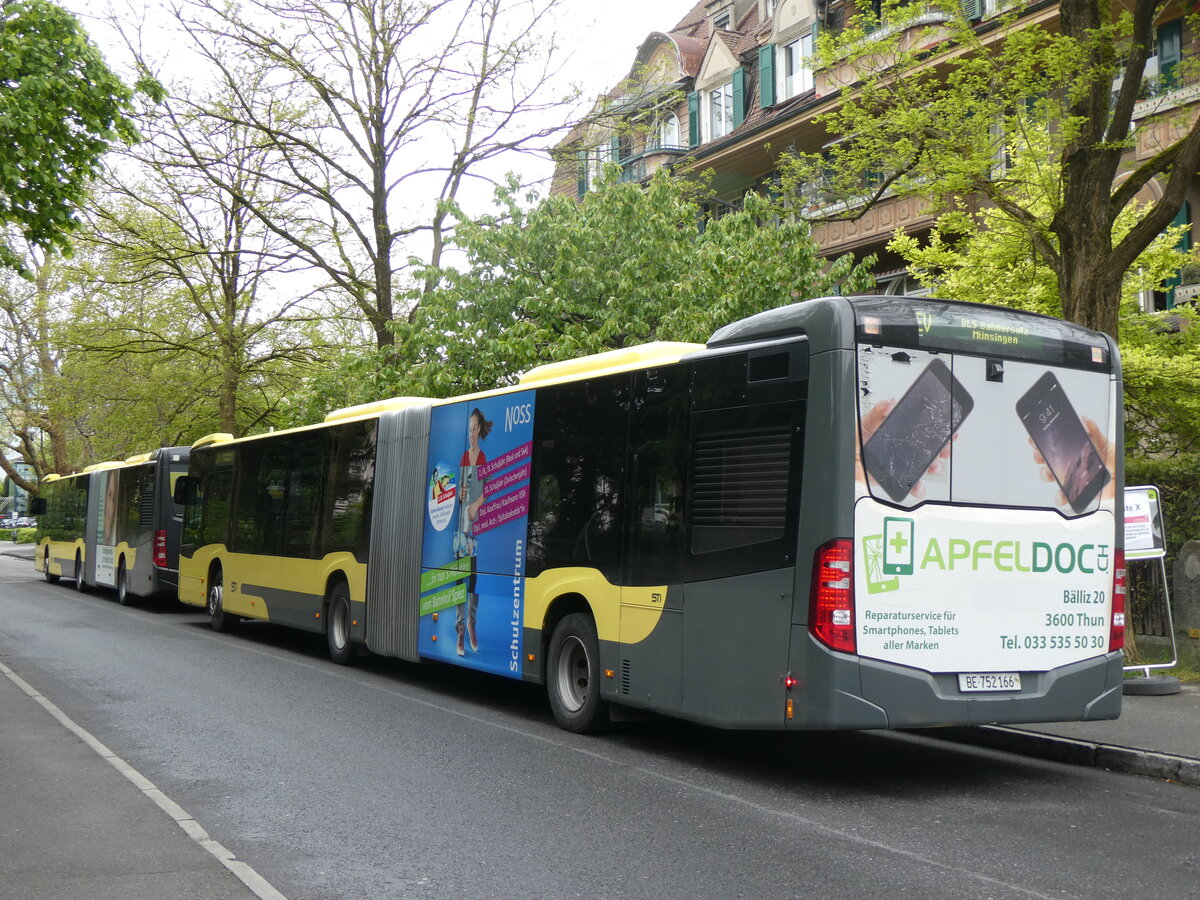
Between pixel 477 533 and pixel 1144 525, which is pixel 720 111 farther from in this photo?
pixel 477 533

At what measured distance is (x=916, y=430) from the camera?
8008mm

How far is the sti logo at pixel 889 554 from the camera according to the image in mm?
7770

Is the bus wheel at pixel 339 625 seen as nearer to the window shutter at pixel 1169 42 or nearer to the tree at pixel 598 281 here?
the tree at pixel 598 281

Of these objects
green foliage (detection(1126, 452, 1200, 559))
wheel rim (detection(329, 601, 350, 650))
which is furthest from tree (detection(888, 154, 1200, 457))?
wheel rim (detection(329, 601, 350, 650))

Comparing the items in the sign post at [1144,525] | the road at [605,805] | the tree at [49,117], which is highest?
the tree at [49,117]

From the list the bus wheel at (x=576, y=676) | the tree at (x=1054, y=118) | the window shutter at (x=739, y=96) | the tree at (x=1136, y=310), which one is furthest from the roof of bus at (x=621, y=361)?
the window shutter at (x=739, y=96)

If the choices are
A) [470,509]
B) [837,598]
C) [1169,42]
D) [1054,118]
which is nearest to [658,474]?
[837,598]

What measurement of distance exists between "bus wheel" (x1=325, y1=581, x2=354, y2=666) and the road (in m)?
2.49

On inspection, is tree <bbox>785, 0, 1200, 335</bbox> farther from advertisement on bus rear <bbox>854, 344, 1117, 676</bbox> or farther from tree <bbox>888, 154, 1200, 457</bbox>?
advertisement on bus rear <bbox>854, 344, 1117, 676</bbox>

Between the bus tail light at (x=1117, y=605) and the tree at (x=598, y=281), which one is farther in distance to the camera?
the tree at (x=598, y=281)

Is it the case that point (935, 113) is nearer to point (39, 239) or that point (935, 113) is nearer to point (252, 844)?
point (39, 239)

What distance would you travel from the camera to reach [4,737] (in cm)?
965

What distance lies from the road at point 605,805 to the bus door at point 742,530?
66 cm

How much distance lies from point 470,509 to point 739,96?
25.4m
